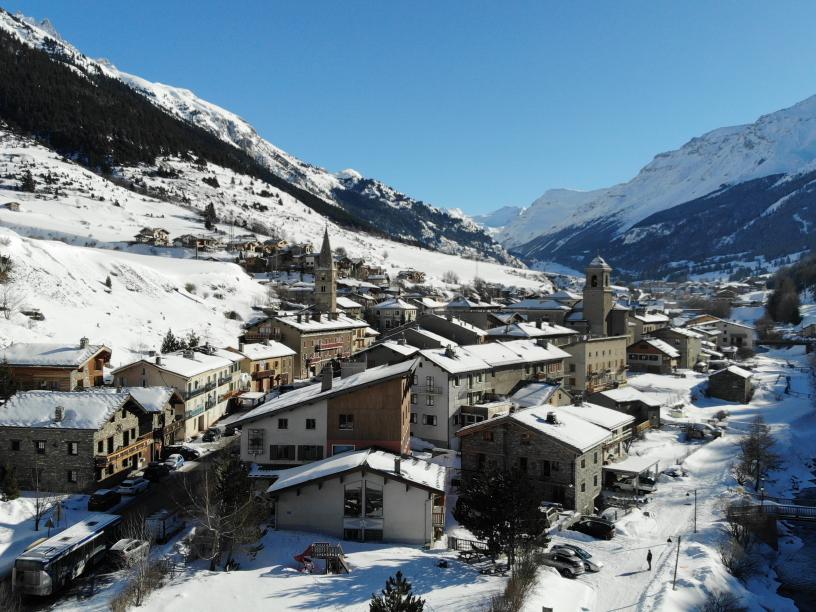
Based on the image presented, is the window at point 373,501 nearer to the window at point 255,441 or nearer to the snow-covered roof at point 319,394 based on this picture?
the snow-covered roof at point 319,394

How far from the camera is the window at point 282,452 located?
32.7 m

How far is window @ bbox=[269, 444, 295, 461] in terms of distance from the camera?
32.7 meters

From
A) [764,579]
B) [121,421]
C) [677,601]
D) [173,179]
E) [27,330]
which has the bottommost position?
[764,579]

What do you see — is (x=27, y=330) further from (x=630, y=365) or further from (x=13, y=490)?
(x=630, y=365)

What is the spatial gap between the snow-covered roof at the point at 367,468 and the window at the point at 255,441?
8.68 ft

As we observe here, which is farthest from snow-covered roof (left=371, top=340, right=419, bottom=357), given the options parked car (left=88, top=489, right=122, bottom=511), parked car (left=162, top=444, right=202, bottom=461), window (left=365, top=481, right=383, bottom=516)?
parked car (left=88, top=489, right=122, bottom=511)

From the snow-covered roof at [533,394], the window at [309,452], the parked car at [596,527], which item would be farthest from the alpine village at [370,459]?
the snow-covered roof at [533,394]

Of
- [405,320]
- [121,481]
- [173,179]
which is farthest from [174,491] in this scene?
[173,179]

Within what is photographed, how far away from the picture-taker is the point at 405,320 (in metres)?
97.4

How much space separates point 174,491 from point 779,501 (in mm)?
40349

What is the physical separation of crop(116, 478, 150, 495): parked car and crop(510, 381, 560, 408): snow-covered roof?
27.4 metres

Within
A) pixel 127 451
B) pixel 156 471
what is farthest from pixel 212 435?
pixel 127 451

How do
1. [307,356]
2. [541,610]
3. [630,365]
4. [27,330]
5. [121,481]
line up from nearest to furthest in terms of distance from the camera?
[541,610] < [121,481] < [27,330] < [307,356] < [630,365]

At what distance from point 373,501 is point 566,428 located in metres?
14.7
